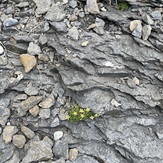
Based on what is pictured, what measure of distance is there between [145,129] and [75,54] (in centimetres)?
238

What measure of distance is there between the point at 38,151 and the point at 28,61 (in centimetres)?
212

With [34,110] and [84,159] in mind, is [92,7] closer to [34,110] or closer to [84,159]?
[34,110]

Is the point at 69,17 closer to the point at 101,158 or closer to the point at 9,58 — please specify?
the point at 9,58

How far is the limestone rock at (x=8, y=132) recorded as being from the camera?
6.62 metres

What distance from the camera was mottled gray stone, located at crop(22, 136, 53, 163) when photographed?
21.3 feet

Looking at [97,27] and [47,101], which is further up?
[97,27]

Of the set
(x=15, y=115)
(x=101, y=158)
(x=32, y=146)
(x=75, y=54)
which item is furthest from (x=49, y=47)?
Answer: (x=101, y=158)

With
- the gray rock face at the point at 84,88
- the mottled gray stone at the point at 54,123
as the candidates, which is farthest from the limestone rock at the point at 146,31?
the mottled gray stone at the point at 54,123

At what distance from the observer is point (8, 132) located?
21.9 ft

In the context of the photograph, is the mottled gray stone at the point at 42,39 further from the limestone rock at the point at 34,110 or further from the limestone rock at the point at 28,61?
the limestone rock at the point at 34,110

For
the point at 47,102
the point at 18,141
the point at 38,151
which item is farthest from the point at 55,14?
the point at 38,151

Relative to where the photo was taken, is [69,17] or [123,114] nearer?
[123,114]

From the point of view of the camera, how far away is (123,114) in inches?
269

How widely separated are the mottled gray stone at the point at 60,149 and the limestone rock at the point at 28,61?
6.19 feet
